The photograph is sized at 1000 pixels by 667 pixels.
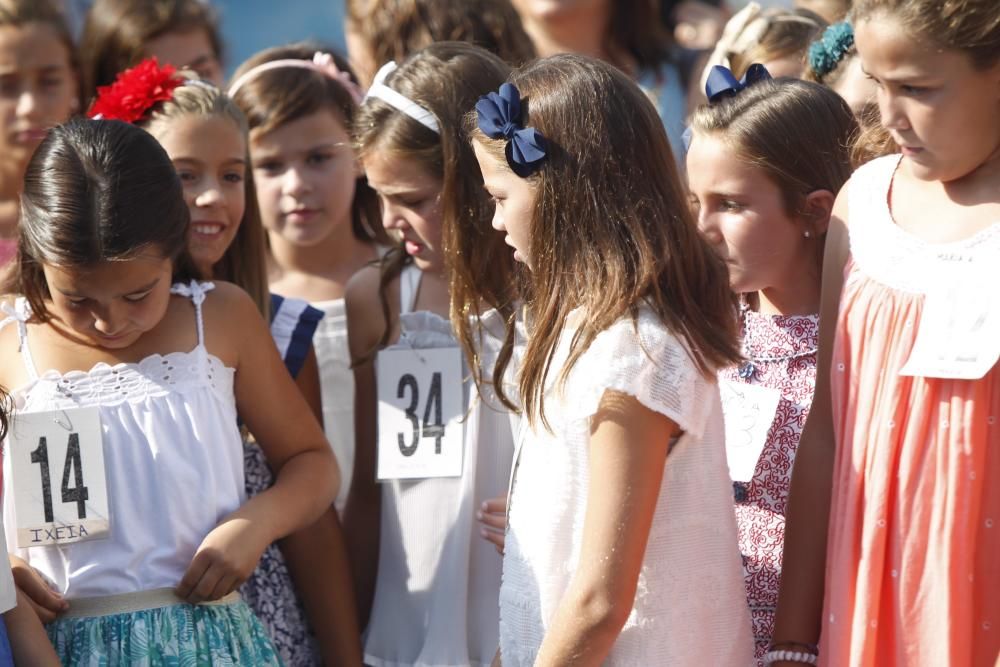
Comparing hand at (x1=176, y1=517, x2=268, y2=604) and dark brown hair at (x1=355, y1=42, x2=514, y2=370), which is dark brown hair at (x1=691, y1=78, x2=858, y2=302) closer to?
dark brown hair at (x1=355, y1=42, x2=514, y2=370)

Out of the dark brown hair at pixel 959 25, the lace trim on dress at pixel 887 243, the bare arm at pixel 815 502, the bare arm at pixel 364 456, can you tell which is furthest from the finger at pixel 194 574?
the dark brown hair at pixel 959 25

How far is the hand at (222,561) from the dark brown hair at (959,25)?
1.40 metres

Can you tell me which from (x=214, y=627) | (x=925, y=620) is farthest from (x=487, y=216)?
(x=925, y=620)

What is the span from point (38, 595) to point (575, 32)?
273cm

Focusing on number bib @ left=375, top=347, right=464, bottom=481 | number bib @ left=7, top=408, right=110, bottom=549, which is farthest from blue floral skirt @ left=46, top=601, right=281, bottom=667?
number bib @ left=375, top=347, right=464, bottom=481

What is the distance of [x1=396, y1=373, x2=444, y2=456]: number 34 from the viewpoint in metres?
2.69

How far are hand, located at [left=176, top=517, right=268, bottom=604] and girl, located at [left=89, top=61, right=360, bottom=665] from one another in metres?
0.36

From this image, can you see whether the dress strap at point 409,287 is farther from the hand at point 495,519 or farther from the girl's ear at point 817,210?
the girl's ear at point 817,210

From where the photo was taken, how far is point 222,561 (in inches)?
87.8

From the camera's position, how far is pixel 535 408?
78.8 inches

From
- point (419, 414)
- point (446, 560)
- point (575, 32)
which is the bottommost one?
point (446, 560)

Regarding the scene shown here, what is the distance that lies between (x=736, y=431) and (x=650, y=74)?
7.06 feet

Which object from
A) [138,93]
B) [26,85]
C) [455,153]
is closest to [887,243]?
[455,153]

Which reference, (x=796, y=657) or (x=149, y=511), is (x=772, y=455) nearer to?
(x=796, y=657)
